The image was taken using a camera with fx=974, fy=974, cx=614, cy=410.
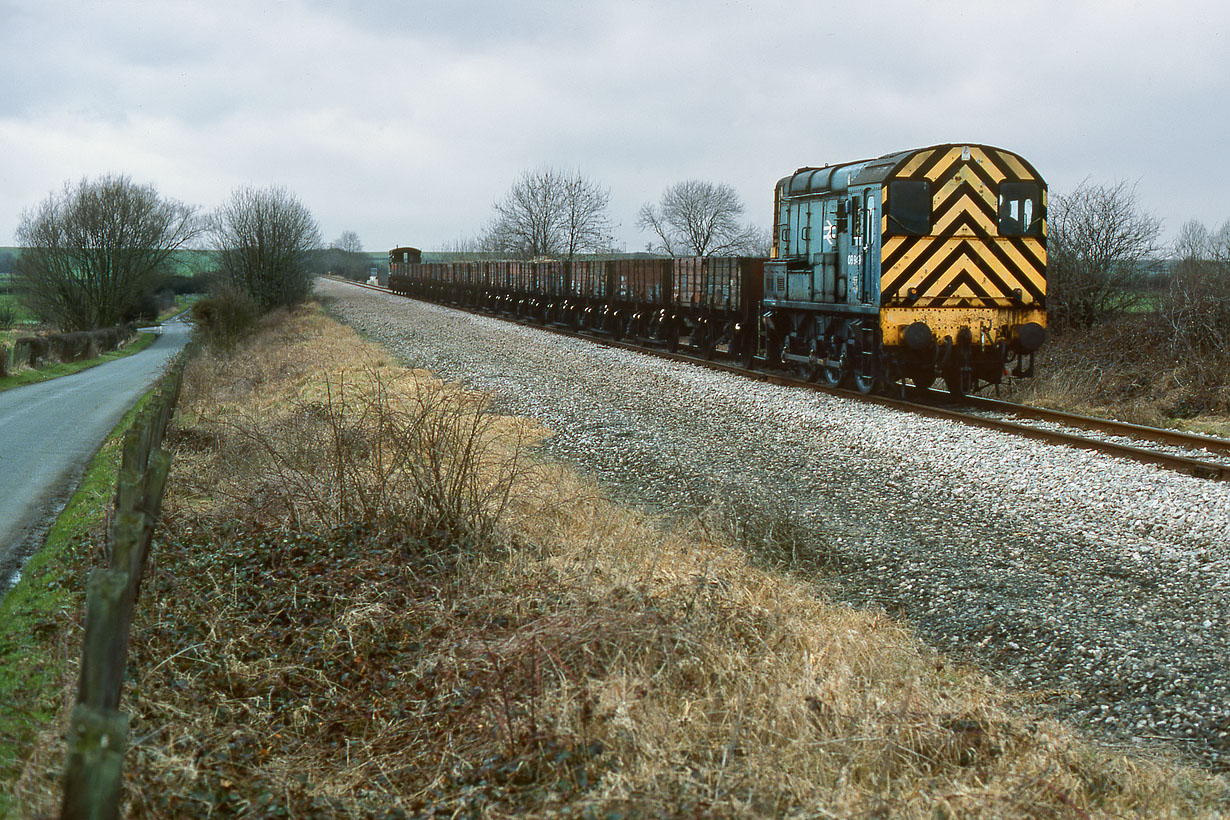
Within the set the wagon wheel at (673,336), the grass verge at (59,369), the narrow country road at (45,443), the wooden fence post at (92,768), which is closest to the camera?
the wooden fence post at (92,768)

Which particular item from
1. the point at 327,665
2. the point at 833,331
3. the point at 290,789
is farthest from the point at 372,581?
the point at 833,331

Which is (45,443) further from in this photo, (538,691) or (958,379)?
(538,691)

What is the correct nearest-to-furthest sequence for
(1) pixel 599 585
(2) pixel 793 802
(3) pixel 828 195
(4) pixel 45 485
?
1. (2) pixel 793 802
2. (1) pixel 599 585
3. (4) pixel 45 485
4. (3) pixel 828 195

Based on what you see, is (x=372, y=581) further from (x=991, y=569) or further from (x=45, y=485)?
(x=45, y=485)

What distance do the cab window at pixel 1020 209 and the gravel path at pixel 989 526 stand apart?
10.8 feet

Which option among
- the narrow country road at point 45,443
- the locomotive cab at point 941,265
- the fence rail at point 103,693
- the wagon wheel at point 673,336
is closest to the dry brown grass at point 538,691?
the fence rail at point 103,693

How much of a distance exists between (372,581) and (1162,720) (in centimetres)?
365

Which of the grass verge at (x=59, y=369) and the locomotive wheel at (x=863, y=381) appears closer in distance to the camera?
the locomotive wheel at (x=863, y=381)

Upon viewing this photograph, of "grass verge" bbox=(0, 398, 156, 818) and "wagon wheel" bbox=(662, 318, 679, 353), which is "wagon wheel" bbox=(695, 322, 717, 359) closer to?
"wagon wheel" bbox=(662, 318, 679, 353)

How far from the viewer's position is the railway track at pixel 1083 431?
26.8ft

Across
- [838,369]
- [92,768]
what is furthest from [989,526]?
[838,369]

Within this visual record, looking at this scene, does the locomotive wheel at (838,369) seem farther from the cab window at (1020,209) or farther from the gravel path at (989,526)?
the cab window at (1020,209)

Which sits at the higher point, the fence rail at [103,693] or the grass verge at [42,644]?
the fence rail at [103,693]

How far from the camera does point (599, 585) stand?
4883 mm
